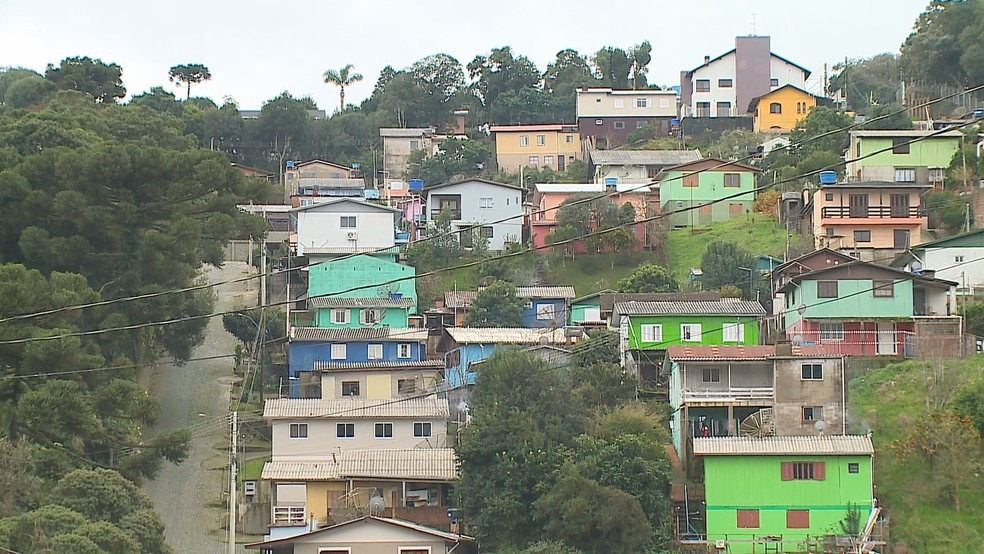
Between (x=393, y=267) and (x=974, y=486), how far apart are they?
64.7 ft

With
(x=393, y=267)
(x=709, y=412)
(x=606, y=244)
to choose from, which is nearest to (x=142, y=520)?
(x=709, y=412)

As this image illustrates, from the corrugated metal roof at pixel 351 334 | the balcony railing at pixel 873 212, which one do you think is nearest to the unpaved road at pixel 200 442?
the corrugated metal roof at pixel 351 334

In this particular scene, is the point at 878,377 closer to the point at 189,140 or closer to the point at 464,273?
the point at 464,273

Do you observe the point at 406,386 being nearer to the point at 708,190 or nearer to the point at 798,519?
the point at 798,519

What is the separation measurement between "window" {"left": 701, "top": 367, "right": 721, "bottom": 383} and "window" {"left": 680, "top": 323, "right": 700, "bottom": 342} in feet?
11.0

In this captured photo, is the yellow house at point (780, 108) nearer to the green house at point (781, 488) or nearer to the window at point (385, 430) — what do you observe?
the window at point (385, 430)

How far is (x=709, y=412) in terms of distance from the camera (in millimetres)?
27344

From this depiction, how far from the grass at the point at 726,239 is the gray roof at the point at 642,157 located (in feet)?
23.6

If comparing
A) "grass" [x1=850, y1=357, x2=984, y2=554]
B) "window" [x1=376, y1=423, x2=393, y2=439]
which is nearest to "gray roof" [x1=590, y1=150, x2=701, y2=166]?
"grass" [x1=850, y1=357, x2=984, y2=554]

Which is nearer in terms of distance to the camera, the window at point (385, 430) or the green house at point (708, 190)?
the window at point (385, 430)

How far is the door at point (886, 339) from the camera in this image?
29.4m

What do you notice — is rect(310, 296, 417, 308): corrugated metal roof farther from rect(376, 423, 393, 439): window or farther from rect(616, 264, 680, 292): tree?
rect(376, 423, 393, 439): window

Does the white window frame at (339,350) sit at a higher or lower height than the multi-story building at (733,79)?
lower

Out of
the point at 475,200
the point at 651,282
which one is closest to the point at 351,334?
the point at 651,282
